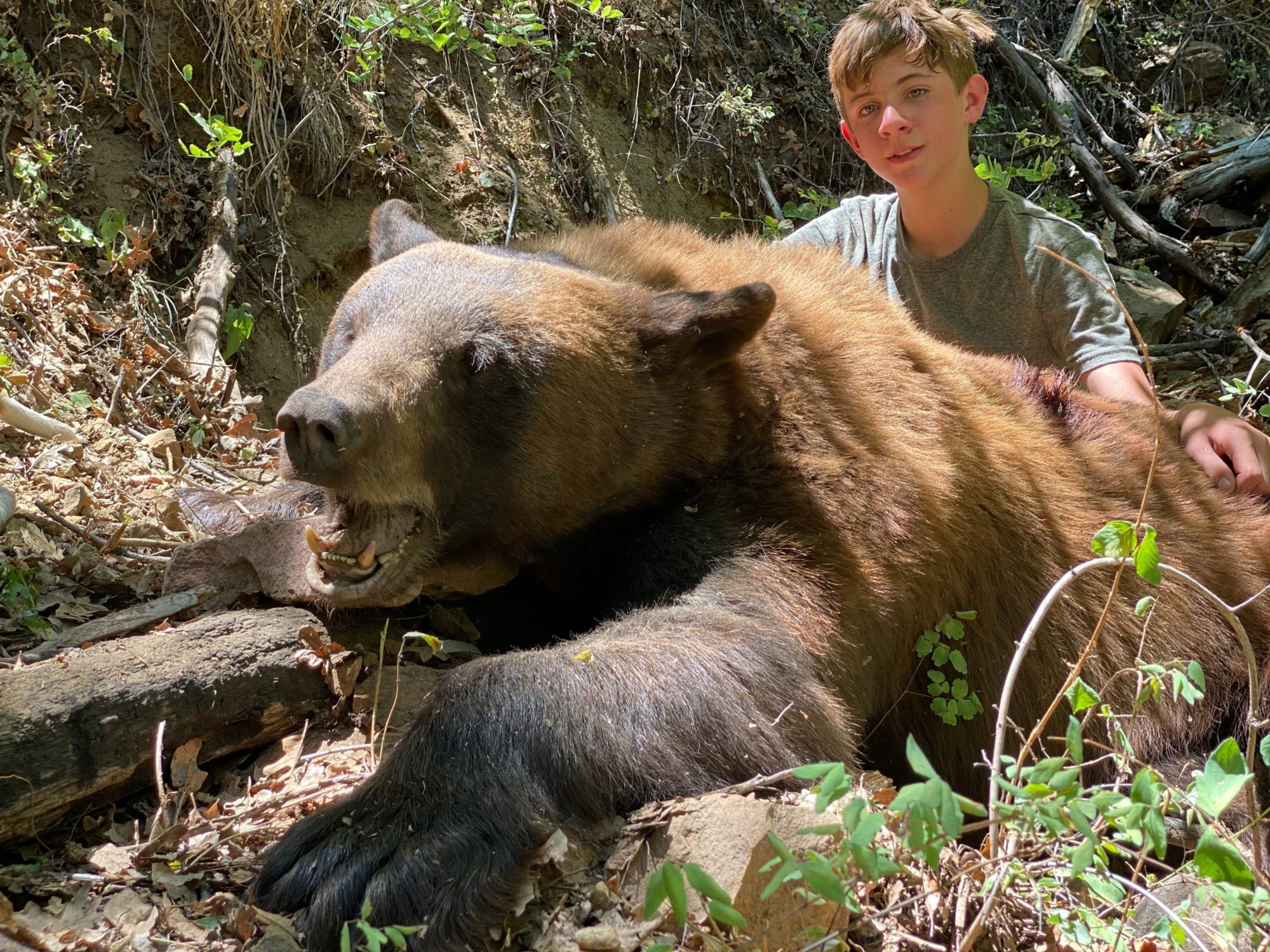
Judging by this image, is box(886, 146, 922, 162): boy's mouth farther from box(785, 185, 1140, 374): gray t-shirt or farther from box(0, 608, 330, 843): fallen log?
box(0, 608, 330, 843): fallen log

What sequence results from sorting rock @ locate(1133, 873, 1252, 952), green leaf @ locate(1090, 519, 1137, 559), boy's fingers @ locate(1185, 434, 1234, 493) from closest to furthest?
green leaf @ locate(1090, 519, 1137, 559) < rock @ locate(1133, 873, 1252, 952) < boy's fingers @ locate(1185, 434, 1234, 493)

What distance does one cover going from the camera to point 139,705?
2.92 meters

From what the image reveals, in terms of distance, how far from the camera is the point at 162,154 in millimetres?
6680

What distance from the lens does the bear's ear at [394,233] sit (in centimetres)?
464

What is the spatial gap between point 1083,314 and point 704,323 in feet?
9.67

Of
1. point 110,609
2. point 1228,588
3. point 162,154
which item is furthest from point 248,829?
point 162,154

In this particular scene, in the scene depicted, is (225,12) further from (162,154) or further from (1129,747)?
(1129,747)

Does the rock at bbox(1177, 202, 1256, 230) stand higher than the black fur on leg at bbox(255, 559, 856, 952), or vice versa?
the rock at bbox(1177, 202, 1256, 230)

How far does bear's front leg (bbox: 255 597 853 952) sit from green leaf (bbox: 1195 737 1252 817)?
1.24 meters

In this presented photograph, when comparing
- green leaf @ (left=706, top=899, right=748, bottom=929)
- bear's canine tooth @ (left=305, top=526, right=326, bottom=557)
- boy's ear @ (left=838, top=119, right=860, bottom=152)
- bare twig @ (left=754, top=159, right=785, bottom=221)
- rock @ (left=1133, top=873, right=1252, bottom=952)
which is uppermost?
boy's ear @ (left=838, top=119, right=860, bottom=152)

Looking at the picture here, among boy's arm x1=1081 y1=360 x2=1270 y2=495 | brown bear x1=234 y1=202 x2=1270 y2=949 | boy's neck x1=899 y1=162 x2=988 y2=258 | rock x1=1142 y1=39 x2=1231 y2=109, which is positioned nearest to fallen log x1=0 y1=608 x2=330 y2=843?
brown bear x1=234 y1=202 x2=1270 y2=949

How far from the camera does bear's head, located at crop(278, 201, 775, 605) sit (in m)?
3.61

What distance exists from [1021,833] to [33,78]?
21.8ft

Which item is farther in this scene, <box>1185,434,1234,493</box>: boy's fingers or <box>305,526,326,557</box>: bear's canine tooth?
<box>1185,434,1234,493</box>: boy's fingers
